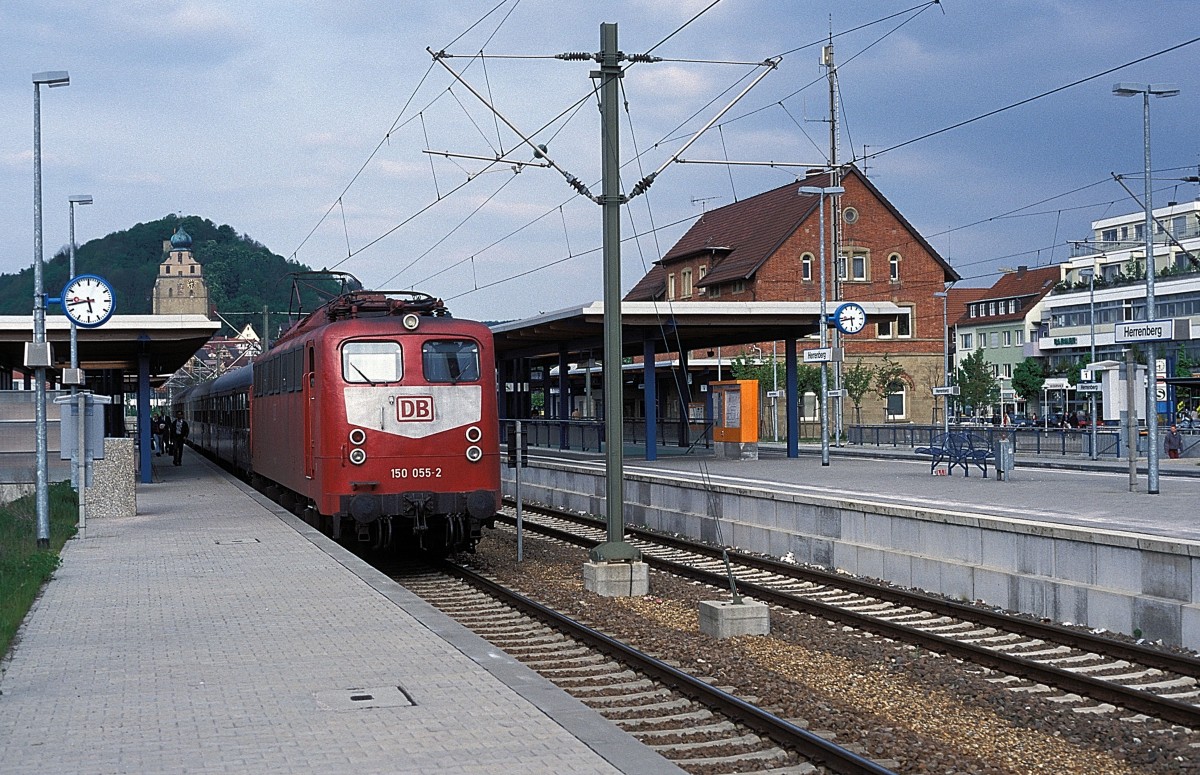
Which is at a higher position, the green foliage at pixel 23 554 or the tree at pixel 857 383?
the tree at pixel 857 383

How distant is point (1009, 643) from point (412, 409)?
305 inches

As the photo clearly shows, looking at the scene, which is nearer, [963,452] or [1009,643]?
[1009,643]

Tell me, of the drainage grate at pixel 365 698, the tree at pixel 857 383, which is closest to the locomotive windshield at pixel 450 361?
the drainage grate at pixel 365 698

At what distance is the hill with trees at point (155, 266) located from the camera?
95.9m

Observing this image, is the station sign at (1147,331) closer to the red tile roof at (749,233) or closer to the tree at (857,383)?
the tree at (857,383)

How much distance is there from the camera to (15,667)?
9219mm

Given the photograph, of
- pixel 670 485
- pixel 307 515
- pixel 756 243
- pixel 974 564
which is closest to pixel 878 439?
pixel 756 243

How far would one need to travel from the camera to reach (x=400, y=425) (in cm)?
1608

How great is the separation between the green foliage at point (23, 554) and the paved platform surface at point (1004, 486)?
6.63 m

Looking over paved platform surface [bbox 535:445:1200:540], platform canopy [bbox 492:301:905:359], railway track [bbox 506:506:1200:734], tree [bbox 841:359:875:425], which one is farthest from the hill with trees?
railway track [bbox 506:506:1200:734]

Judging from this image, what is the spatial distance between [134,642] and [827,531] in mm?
9162

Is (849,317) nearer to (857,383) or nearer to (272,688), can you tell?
(272,688)

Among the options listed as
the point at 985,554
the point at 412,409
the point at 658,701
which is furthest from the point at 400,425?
the point at 658,701

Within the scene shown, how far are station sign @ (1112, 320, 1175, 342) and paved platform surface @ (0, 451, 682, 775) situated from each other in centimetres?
1207
